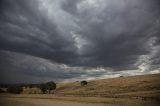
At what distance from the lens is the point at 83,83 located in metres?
182

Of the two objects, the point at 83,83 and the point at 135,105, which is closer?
the point at 135,105

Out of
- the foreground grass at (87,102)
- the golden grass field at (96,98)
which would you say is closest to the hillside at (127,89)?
the golden grass field at (96,98)

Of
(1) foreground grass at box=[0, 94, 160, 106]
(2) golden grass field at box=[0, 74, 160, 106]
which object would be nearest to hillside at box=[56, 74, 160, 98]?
(2) golden grass field at box=[0, 74, 160, 106]

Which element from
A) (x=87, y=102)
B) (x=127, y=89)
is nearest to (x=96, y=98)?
(x=87, y=102)

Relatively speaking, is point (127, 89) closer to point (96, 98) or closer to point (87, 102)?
point (96, 98)

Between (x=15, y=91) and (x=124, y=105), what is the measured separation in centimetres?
10853

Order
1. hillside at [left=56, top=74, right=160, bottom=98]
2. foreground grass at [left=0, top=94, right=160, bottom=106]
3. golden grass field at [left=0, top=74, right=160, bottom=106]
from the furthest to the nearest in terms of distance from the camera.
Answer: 1. hillside at [left=56, top=74, right=160, bottom=98]
2. golden grass field at [left=0, top=74, right=160, bottom=106]
3. foreground grass at [left=0, top=94, right=160, bottom=106]

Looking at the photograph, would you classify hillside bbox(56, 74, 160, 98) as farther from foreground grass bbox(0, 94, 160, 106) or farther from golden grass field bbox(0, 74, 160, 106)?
foreground grass bbox(0, 94, 160, 106)

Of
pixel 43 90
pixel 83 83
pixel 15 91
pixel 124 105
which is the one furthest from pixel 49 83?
pixel 124 105

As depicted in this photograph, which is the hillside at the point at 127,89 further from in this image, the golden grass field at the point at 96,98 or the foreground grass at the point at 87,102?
the foreground grass at the point at 87,102

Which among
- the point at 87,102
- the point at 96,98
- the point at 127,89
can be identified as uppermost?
the point at 127,89

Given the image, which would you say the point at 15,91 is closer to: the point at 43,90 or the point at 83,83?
the point at 43,90

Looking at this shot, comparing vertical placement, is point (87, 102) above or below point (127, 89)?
below

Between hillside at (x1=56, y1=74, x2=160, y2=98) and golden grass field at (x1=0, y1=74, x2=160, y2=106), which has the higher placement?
hillside at (x1=56, y1=74, x2=160, y2=98)
